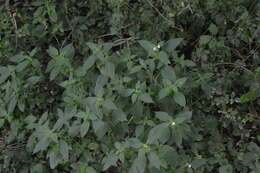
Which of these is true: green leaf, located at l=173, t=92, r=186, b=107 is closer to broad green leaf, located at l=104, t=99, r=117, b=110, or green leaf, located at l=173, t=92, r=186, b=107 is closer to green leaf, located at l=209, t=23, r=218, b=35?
broad green leaf, located at l=104, t=99, r=117, b=110

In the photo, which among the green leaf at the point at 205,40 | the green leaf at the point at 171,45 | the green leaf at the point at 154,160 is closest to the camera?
the green leaf at the point at 154,160

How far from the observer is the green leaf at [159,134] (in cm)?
218

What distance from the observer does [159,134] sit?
7.19ft

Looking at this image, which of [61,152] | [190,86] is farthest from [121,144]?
[190,86]

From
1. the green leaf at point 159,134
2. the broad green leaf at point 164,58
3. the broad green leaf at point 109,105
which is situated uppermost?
the broad green leaf at point 164,58

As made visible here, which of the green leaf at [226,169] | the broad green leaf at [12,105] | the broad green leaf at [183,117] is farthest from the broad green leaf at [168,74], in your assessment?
the broad green leaf at [12,105]

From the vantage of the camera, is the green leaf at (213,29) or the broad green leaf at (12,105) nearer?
the broad green leaf at (12,105)

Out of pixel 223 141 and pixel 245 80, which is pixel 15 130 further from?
pixel 245 80

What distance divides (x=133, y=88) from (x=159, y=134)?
42cm

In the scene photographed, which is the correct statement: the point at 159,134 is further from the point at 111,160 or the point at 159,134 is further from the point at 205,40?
the point at 205,40

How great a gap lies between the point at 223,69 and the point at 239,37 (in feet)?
1.03

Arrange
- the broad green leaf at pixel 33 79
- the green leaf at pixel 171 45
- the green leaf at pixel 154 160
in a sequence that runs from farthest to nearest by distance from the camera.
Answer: the broad green leaf at pixel 33 79, the green leaf at pixel 171 45, the green leaf at pixel 154 160

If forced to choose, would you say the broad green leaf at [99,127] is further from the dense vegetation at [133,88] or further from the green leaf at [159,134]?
the green leaf at [159,134]

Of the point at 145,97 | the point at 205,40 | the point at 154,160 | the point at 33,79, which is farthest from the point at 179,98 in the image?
the point at 33,79
